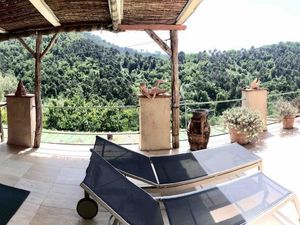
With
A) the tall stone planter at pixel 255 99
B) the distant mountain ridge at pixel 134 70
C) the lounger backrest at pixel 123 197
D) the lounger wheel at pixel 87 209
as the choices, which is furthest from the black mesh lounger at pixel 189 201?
the distant mountain ridge at pixel 134 70

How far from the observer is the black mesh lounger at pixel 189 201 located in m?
A: 2.37

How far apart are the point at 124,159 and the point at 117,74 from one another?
470 inches

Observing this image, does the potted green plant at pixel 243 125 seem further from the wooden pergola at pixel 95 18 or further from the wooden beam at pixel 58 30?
the wooden beam at pixel 58 30

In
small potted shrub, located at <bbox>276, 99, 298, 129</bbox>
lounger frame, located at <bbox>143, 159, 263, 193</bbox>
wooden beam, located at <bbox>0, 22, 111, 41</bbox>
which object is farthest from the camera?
small potted shrub, located at <bbox>276, 99, 298, 129</bbox>

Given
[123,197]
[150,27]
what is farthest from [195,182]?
[150,27]

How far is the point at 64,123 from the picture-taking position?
13.2 meters

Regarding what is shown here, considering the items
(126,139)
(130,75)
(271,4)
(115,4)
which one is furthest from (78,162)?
(271,4)

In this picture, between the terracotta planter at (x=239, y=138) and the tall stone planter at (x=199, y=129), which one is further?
the terracotta planter at (x=239, y=138)

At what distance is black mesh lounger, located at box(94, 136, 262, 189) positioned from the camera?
3369mm

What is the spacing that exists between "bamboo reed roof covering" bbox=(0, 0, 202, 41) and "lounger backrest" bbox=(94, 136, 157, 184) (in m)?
1.58

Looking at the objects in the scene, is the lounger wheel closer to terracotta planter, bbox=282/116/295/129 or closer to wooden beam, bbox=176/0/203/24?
wooden beam, bbox=176/0/203/24

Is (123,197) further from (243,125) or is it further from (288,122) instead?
(288,122)

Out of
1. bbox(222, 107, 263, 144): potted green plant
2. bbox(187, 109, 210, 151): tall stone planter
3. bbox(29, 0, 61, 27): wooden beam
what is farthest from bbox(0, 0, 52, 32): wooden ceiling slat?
bbox(222, 107, 263, 144): potted green plant

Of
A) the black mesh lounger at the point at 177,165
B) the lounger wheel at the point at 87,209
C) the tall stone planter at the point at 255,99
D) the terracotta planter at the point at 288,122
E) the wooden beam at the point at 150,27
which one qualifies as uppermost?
the wooden beam at the point at 150,27
